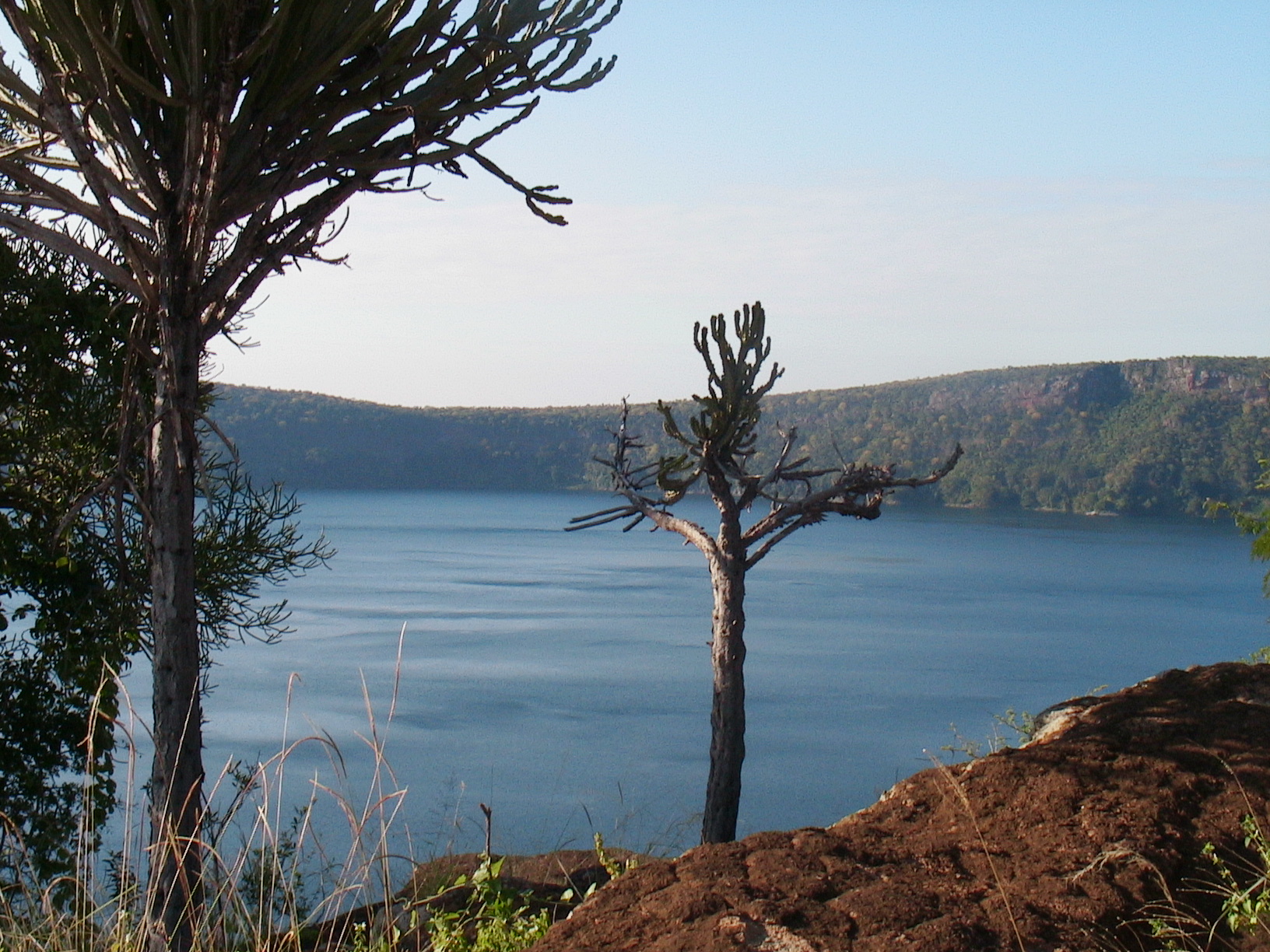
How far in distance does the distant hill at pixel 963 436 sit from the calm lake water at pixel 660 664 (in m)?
6.78

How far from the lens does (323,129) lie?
4445 millimetres

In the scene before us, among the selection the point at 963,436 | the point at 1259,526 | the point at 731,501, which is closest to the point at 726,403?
the point at 731,501

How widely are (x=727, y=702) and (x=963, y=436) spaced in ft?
283

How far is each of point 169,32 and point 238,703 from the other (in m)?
23.5

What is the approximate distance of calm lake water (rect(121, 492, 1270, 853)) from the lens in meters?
21.1

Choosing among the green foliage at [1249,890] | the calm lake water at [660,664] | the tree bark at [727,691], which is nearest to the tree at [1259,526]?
the calm lake water at [660,664]

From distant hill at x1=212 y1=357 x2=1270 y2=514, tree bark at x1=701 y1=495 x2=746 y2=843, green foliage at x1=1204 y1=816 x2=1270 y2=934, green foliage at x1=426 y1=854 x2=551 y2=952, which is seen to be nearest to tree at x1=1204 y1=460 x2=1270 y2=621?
tree bark at x1=701 y1=495 x2=746 y2=843

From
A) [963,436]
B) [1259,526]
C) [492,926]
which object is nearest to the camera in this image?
[492,926]

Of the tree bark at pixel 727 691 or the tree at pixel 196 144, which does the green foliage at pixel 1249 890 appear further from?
the tree bark at pixel 727 691

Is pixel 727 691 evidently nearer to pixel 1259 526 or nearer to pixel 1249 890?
pixel 1249 890

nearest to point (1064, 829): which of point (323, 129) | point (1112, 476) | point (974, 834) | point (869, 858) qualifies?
point (974, 834)

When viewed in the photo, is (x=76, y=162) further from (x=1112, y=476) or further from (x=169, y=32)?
(x=1112, y=476)

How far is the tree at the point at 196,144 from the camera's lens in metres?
4.07

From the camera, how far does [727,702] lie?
30.6ft
